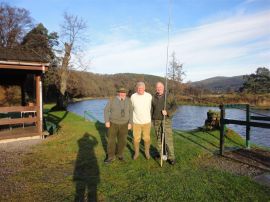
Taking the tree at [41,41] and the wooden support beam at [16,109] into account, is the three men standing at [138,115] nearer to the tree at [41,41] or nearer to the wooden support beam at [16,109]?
the wooden support beam at [16,109]

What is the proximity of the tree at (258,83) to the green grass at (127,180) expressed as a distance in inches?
2687

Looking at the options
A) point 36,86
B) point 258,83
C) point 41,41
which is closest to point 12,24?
point 41,41

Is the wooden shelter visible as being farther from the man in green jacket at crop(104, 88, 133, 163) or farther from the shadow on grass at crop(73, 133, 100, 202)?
the man in green jacket at crop(104, 88, 133, 163)

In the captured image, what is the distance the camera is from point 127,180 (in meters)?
6.12

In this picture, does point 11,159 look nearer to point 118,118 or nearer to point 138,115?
point 118,118

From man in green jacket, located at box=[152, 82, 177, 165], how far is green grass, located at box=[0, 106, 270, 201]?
0.46 meters

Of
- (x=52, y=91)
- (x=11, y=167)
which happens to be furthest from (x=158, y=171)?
(x=52, y=91)

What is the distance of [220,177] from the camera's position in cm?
612

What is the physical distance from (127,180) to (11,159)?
3826mm

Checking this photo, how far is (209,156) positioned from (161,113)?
5.90 ft

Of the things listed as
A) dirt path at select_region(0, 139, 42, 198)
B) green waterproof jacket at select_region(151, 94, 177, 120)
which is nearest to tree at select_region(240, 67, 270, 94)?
dirt path at select_region(0, 139, 42, 198)

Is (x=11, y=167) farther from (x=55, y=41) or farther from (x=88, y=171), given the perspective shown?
(x=55, y=41)

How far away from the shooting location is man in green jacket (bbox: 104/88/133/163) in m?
7.54

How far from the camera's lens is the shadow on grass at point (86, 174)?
5.38m
